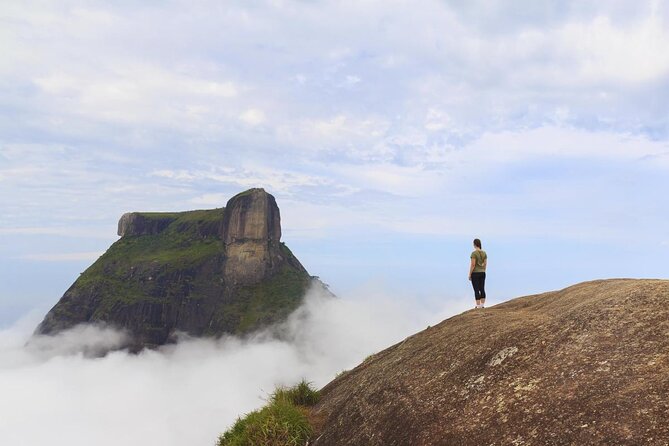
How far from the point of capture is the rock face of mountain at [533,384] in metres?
8.50

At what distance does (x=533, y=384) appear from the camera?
10078 mm

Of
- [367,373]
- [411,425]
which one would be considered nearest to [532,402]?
[411,425]

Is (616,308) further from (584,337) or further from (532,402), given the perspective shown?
(532,402)

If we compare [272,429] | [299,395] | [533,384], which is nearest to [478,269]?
[299,395]

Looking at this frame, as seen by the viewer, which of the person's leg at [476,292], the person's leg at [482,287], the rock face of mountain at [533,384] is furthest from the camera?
the person's leg at [482,287]

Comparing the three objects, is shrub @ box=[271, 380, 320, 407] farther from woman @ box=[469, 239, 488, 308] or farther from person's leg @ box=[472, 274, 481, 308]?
woman @ box=[469, 239, 488, 308]

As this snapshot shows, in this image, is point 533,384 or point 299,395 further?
point 299,395

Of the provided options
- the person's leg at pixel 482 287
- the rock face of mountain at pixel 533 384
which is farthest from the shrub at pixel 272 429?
the person's leg at pixel 482 287

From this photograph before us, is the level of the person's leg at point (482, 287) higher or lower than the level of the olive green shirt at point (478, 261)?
lower

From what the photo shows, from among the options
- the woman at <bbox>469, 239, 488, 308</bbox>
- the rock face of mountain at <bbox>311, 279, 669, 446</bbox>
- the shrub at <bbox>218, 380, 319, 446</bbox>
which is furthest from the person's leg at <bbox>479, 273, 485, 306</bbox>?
the shrub at <bbox>218, 380, 319, 446</bbox>

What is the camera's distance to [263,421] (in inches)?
520

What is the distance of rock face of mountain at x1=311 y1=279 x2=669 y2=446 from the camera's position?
335 inches

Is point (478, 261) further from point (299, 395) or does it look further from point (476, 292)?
point (299, 395)

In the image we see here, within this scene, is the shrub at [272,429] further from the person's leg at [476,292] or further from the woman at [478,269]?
the woman at [478,269]
